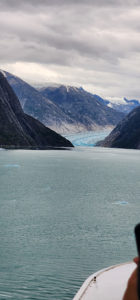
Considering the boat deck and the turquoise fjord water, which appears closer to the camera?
the boat deck

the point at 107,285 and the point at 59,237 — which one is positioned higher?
the point at 107,285

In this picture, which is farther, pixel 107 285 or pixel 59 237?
pixel 59 237

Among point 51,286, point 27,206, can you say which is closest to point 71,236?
point 51,286

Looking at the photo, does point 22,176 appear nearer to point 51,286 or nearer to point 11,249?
point 11,249

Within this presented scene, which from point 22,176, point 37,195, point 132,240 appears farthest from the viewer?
point 22,176

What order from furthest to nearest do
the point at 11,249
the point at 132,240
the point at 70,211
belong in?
the point at 70,211, the point at 132,240, the point at 11,249

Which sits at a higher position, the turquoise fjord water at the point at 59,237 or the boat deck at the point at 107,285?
the boat deck at the point at 107,285

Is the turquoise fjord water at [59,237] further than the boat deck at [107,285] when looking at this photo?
Yes

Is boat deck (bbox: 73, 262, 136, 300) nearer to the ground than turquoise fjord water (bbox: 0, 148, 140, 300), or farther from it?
farther from it
